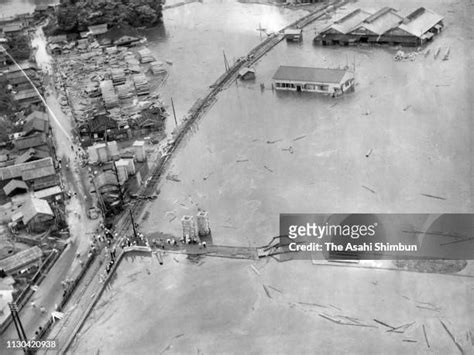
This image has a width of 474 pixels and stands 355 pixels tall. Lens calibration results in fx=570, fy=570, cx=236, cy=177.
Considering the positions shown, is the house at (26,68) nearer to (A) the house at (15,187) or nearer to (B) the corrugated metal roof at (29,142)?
(B) the corrugated metal roof at (29,142)

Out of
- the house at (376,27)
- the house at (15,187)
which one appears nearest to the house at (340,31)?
the house at (376,27)

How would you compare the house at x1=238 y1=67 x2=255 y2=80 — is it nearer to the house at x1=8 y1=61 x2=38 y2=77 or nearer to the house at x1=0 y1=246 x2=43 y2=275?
the house at x1=8 y1=61 x2=38 y2=77

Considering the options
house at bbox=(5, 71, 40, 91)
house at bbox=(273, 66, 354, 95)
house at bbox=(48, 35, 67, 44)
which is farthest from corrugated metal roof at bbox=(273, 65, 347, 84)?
house at bbox=(48, 35, 67, 44)

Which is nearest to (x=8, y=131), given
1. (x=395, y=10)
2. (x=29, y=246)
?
(x=29, y=246)

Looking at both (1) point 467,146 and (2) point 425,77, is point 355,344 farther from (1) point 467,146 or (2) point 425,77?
(2) point 425,77

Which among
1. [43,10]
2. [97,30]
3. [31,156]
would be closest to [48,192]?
[31,156]

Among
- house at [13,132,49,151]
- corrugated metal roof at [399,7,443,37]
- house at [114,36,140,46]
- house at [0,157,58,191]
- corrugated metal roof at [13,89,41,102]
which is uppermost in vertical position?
corrugated metal roof at [399,7,443,37]

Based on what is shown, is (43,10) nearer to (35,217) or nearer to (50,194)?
(50,194)
